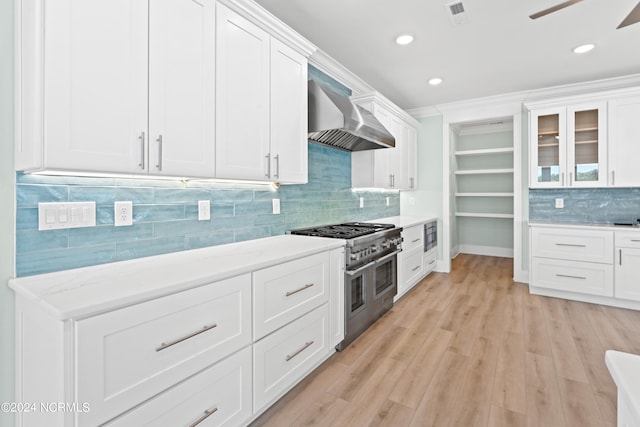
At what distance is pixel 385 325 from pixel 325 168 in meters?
1.68

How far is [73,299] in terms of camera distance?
1.08 meters

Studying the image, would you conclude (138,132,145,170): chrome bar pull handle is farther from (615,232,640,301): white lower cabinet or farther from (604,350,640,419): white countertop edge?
(615,232,640,301): white lower cabinet

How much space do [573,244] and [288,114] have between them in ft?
12.2

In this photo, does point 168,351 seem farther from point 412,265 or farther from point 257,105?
point 412,265

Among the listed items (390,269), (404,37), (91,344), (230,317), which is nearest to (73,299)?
(91,344)

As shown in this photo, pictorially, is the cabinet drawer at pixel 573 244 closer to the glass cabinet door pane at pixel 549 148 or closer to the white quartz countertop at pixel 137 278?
the glass cabinet door pane at pixel 549 148

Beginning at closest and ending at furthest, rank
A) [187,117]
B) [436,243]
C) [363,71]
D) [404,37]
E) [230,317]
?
1. [230,317]
2. [187,117]
3. [404,37]
4. [363,71]
5. [436,243]

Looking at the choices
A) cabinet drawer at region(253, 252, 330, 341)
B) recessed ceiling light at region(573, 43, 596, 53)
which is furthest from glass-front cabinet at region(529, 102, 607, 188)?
cabinet drawer at region(253, 252, 330, 341)

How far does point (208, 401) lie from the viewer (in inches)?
56.6

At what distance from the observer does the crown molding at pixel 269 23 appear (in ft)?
6.23

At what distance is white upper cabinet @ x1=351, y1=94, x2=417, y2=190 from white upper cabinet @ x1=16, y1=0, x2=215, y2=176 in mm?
2257

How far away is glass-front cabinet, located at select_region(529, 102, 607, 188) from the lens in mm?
3805

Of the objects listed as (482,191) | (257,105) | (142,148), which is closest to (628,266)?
(482,191)

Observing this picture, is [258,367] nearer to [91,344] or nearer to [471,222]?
[91,344]
